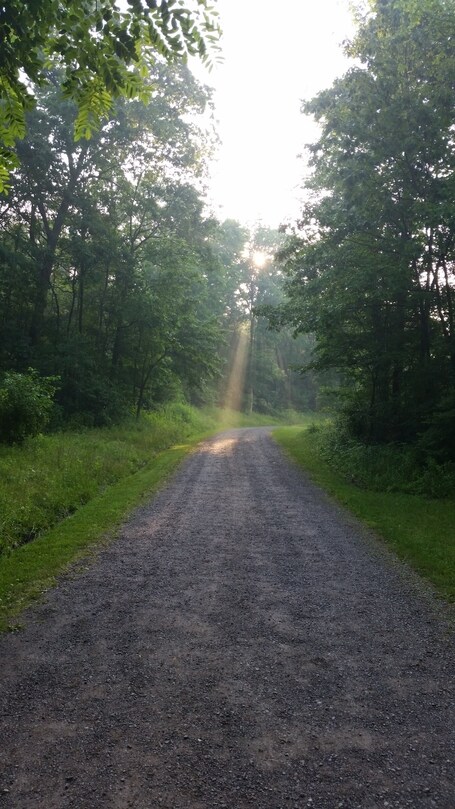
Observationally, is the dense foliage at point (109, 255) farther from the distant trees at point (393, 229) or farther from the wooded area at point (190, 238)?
the distant trees at point (393, 229)

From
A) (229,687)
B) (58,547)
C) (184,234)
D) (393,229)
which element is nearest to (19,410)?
(58,547)

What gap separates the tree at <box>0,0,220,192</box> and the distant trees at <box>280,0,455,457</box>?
840cm

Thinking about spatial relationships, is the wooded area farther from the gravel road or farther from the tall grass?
the gravel road

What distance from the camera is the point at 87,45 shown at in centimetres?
353

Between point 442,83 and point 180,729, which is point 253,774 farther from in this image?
→ point 442,83

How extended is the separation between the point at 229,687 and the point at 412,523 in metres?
5.80

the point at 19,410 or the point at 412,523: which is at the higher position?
the point at 19,410

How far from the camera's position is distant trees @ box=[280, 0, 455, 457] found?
11.8 meters

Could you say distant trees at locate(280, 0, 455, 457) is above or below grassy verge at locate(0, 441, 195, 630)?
above

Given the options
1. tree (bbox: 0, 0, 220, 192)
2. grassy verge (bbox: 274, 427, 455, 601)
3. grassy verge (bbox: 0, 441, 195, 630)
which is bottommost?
grassy verge (bbox: 0, 441, 195, 630)

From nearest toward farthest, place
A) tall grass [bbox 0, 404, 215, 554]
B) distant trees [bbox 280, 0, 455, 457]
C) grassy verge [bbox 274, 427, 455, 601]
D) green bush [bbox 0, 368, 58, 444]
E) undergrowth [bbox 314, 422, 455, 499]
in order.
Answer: grassy verge [bbox 274, 427, 455, 601]
tall grass [bbox 0, 404, 215, 554]
undergrowth [bbox 314, 422, 455, 499]
distant trees [bbox 280, 0, 455, 457]
green bush [bbox 0, 368, 58, 444]

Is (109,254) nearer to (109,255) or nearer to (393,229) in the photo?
(109,255)

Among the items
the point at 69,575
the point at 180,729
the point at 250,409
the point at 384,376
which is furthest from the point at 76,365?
the point at 250,409

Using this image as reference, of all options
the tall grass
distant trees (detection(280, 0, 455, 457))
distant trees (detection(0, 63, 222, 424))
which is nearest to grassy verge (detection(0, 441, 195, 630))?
the tall grass
